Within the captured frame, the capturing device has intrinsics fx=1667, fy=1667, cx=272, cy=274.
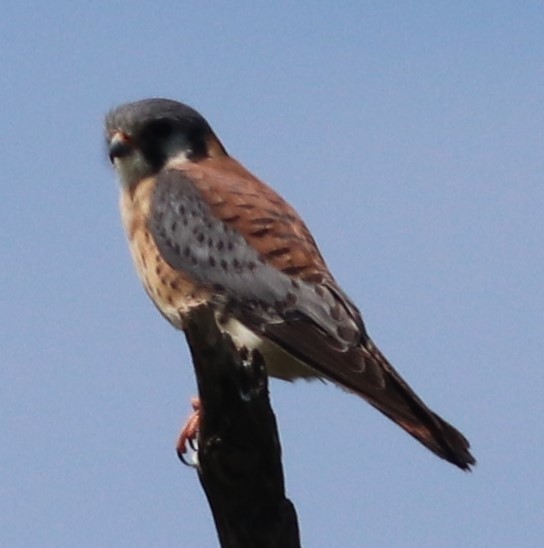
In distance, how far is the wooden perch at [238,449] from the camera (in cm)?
448

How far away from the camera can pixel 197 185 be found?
8.59 meters

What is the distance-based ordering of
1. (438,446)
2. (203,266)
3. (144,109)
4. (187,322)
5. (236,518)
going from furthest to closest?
(144,109) → (203,266) → (438,446) → (187,322) → (236,518)

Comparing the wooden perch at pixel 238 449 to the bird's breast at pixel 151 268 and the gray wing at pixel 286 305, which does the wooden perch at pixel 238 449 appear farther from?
the bird's breast at pixel 151 268

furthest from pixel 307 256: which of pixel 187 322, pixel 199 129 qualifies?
pixel 187 322

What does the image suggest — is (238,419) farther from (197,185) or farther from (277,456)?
(197,185)

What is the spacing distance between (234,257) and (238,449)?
11.6 feet

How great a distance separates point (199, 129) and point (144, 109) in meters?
0.36

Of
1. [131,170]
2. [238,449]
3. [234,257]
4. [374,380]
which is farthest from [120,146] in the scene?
[238,449]

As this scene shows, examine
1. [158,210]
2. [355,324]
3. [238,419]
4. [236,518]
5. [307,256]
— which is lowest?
[236,518]

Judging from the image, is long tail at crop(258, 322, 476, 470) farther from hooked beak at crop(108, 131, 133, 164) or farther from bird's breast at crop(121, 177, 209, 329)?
hooked beak at crop(108, 131, 133, 164)

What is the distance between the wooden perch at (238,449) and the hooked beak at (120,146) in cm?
443

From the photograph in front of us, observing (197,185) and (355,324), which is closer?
(355,324)

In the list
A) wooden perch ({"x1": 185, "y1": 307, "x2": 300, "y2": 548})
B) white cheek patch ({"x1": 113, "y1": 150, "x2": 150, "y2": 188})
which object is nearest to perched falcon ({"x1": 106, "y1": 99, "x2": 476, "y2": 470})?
white cheek patch ({"x1": 113, "y1": 150, "x2": 150, "y2": 188})

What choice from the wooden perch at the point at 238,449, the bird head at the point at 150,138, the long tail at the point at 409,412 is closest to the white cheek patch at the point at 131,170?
the bird head at the point at 150,138
